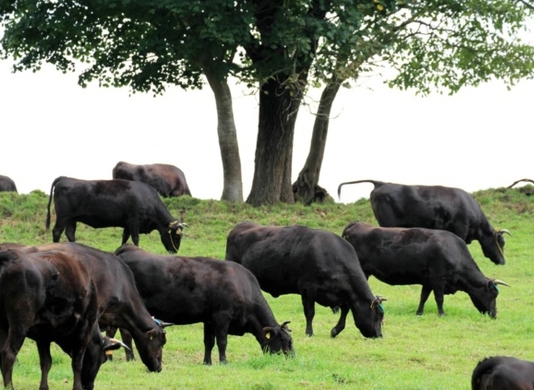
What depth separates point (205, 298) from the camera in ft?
51.8

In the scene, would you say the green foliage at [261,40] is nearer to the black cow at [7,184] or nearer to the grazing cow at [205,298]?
the black cow at [7,184]

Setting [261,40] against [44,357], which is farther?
[261,40]

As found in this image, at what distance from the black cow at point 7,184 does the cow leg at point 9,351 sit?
31.8 m

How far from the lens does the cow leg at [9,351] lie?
1180 centimetres

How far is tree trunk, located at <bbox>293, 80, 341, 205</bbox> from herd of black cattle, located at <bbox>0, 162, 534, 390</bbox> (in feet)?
31.3

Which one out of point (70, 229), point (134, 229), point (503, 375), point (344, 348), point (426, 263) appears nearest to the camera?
point (503, 375)

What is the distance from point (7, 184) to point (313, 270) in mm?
26964

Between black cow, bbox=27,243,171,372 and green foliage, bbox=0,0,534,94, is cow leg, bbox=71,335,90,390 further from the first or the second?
green foliage, bbox=0,0,534,94

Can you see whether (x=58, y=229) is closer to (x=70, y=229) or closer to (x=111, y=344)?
(x=70, y=229)

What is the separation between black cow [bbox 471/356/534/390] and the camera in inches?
427

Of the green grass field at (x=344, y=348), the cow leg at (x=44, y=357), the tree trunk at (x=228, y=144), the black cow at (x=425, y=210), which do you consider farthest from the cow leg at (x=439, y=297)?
the tree trunk at (x=228, y=144)

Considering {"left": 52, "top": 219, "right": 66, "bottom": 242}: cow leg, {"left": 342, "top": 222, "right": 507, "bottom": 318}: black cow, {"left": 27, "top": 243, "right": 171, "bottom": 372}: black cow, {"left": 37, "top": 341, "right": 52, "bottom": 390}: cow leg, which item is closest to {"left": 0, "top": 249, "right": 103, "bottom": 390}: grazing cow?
{"left": 37, "top": 341, "right": 52, "bottom": 390}: cow leg

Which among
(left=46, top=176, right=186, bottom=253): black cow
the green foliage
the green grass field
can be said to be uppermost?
the green foliage

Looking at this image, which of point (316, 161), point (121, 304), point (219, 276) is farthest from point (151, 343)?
point (316, 161)
